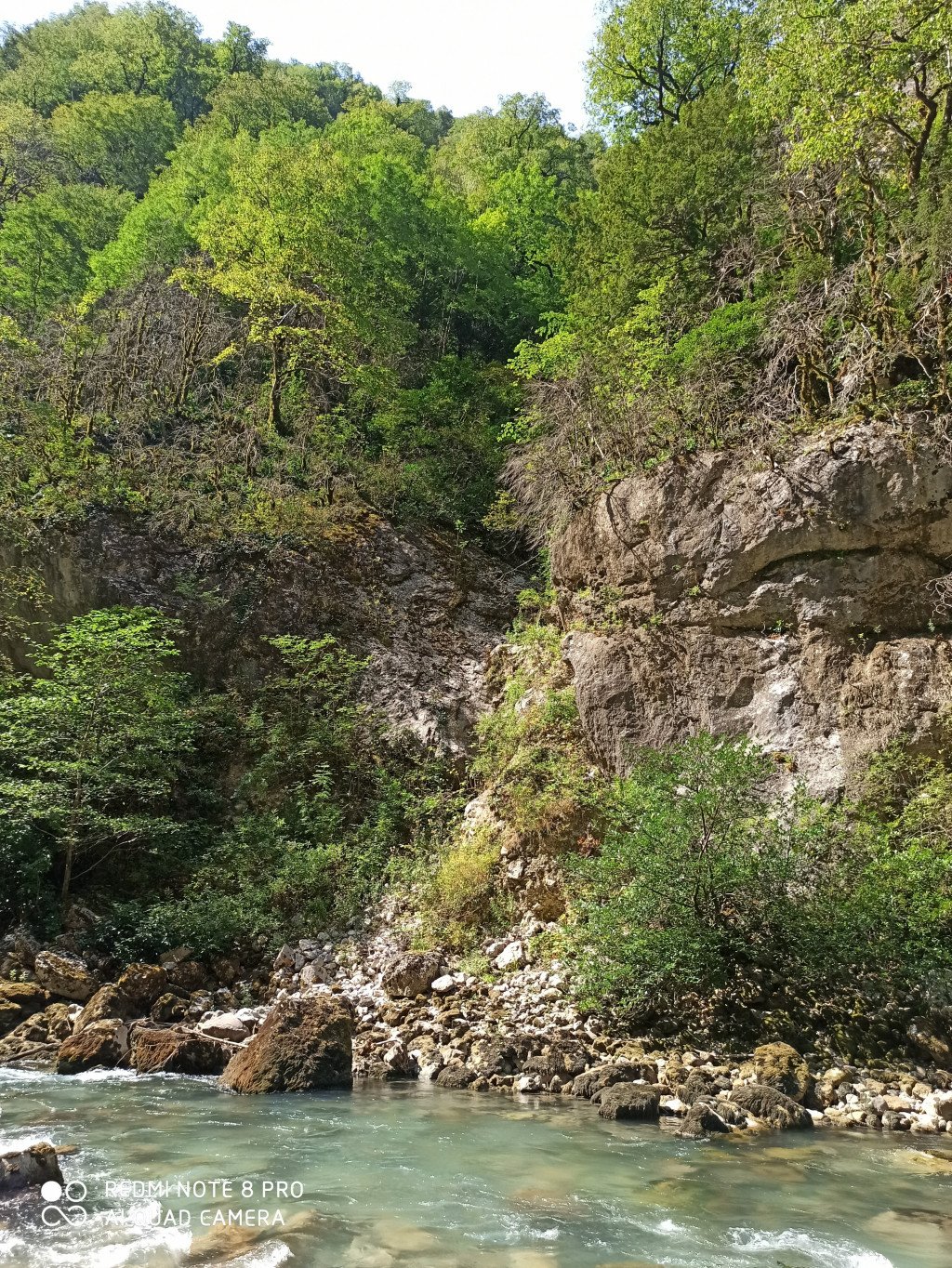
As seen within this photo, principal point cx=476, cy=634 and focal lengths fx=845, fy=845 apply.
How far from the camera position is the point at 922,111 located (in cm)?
1251

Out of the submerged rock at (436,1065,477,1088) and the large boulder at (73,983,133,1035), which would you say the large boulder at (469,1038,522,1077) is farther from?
the large boulder at (73,983,133,1035)

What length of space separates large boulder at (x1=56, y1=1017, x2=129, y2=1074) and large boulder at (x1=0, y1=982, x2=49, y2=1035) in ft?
4.16

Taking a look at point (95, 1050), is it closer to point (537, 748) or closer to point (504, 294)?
point (537, 748)

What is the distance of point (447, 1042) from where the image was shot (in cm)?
862

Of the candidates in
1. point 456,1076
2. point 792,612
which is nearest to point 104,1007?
point 456,1076

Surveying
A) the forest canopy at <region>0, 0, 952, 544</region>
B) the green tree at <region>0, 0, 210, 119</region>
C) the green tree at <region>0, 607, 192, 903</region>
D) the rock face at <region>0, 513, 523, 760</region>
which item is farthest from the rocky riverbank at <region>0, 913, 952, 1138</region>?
the green tree at <region>0, 0, 210, 119</region>

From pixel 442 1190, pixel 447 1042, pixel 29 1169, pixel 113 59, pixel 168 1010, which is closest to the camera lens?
pixel 29 1169

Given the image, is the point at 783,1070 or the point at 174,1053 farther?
the point at 174,1053

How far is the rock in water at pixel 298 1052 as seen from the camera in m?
7.61

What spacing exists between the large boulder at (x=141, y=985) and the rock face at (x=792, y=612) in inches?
243

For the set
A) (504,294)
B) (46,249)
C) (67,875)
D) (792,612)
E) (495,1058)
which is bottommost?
(495,1058)

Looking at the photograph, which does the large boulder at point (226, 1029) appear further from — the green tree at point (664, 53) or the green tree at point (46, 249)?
the green tree at point (664, 53)

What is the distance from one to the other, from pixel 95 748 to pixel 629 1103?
28.8ft

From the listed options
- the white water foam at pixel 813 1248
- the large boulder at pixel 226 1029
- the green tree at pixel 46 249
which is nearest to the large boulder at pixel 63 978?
the large boulder at pixel 226 1029
